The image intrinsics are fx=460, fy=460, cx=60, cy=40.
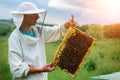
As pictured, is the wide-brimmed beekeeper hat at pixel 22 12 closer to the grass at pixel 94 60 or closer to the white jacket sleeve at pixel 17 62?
the white jacket sleeve at pixel 17 62

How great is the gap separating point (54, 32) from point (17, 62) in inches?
18.7

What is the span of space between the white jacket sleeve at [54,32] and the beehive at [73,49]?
89 mm

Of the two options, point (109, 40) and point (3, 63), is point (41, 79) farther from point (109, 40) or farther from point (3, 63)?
point (109, 40)

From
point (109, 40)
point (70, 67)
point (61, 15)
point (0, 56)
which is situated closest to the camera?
point (70, 67)

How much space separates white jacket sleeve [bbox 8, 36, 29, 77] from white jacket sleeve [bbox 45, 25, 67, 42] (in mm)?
350

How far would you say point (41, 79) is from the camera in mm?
3371

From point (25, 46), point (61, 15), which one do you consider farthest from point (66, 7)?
point (25, 46)

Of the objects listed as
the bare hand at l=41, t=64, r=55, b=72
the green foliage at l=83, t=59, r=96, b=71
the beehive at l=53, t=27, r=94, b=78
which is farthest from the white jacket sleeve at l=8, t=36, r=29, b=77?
the green foliage at l=83, t=59, r=96, b=71

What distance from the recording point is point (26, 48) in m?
3.30

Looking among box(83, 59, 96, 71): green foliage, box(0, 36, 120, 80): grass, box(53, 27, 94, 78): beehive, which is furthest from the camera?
box(83, 59, 96, 71): green foliage

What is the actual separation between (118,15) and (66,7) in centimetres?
75

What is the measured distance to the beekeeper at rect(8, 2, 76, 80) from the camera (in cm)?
325

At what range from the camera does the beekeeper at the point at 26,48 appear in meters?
3.25

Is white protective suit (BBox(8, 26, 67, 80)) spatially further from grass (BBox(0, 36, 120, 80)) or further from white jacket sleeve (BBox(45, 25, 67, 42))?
grass (BBox(0, 36, 120, 80))
